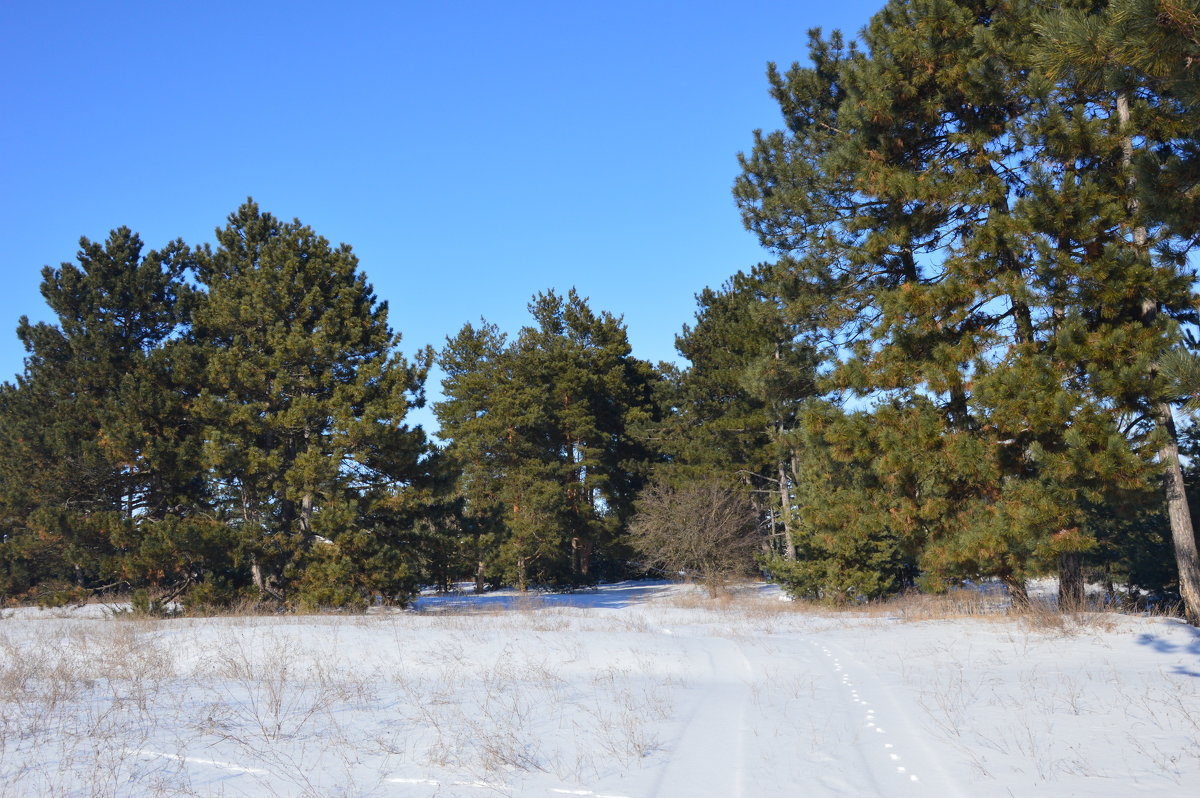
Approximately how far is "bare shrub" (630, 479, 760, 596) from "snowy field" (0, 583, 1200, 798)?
1356 centimetres

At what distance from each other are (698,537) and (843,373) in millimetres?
13035

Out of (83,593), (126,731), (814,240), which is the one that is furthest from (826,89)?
(83,593)

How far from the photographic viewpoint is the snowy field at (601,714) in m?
4.99

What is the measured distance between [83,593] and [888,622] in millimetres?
21319

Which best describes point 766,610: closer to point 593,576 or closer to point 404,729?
point 404,729

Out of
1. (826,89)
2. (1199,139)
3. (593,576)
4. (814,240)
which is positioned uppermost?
(826,89)

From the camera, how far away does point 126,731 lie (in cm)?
595

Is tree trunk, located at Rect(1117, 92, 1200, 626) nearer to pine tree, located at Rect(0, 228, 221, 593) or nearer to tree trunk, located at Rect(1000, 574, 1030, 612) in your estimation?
tree trunk, located at Rect(1000, 574, 1030, 612)

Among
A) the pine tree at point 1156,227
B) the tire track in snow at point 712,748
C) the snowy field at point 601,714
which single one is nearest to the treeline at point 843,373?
the pine tree at point 1156,227

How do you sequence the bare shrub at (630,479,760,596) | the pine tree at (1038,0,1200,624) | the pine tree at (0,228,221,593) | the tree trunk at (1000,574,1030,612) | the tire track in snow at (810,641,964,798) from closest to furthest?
the tire track in snow at (810,641,964,798)
the pine tree at (1038,0,1200,624)
the tree trunk at (1000,574,1030,612)
the pine tree at (0,228,221,593)
the bare shrub at (630,479,760,596)

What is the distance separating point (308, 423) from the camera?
20.4 m

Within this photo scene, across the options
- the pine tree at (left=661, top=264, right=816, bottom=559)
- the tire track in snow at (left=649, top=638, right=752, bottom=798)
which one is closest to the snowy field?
the tire track in snow at (left=649, top=638, right=752, bottom=798)

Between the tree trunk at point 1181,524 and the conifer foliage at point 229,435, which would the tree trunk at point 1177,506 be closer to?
the tree trunk at point 1181,524

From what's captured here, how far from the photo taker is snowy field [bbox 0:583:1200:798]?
16.4 ft
